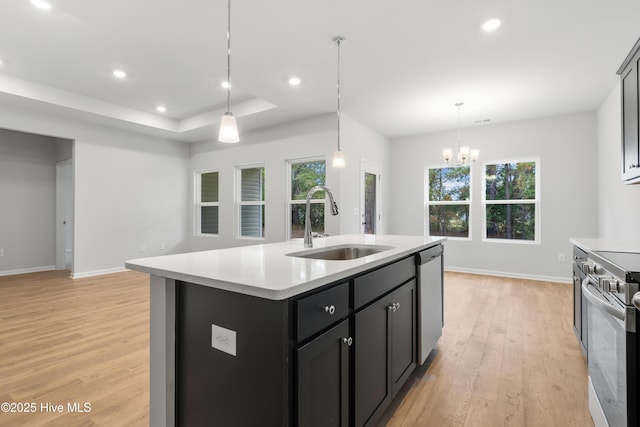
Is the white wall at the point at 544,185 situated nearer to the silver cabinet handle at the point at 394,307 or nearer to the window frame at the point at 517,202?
the window frame at the point at 517,202

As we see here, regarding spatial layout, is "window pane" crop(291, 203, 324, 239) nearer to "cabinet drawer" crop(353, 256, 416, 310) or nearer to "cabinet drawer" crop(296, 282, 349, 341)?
"cabinet drawer" crop(353, 256, 416, 310)

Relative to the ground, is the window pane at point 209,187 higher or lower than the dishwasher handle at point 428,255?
higher

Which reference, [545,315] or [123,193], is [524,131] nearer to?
[545,315]

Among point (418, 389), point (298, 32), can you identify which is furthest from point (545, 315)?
point (298, 32)

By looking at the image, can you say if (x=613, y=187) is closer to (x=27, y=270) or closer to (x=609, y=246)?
(x=609, y=246)

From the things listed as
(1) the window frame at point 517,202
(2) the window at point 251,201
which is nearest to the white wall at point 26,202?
(2) the window at point 251,201

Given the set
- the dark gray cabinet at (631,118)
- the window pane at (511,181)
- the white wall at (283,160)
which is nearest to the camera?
the dark gray cabinet at (631,118)

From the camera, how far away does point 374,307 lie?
1.50 m

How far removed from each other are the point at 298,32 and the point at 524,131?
14.0 feet

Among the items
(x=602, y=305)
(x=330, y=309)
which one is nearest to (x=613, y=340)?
(x=602, y=305)

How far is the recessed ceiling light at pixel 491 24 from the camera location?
245 centimetres

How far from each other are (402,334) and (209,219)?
563cm

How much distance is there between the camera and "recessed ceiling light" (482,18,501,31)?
2.45 metres

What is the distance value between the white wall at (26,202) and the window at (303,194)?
4569mm
